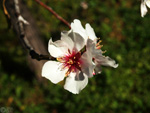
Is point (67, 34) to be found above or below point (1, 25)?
below

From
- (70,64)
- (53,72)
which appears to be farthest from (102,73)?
(53,72)

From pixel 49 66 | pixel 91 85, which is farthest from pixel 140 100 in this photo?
pixel 49 66

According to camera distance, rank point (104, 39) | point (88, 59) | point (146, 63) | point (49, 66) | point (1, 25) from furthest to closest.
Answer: point (1, 25) → point (104, 39) → point (146, 63) → point (49, 66) → point (88, 59)

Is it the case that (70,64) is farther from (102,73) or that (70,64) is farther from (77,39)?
(102,73)

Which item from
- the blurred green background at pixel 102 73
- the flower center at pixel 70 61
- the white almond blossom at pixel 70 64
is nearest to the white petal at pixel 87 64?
the white almond blossom at pixel 70 64

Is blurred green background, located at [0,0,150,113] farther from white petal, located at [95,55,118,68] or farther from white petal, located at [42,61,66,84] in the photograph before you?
white petal, located at [95,55,118,68]

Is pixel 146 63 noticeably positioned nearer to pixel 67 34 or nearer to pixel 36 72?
pixel 36 72

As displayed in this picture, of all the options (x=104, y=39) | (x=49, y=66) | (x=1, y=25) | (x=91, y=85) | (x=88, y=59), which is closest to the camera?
(x=88, y=59)
